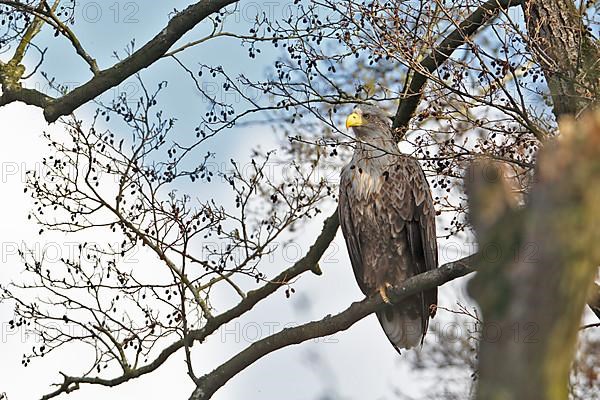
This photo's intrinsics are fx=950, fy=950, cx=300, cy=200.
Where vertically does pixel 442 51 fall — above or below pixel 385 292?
above

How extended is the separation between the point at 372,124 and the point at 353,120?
38 cm

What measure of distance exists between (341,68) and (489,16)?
105 centimetres

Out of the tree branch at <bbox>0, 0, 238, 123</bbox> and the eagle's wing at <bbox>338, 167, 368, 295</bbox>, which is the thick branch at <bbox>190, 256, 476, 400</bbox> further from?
the tree branch at <bbox>0, 0, 238, 123</bbox>

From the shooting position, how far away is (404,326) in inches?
316

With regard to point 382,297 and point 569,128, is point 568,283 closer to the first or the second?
point 569,128

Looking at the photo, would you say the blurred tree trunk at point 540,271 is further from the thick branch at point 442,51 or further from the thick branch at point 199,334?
the thick branch at point 199,334

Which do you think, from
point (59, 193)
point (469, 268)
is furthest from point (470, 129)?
point (59, 193)

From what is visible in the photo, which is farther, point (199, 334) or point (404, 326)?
point (404, 326)

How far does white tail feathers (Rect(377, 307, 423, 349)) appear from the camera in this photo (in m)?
8.01

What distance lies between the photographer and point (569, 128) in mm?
1646

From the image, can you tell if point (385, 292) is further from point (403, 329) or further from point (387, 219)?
point (403, 329)

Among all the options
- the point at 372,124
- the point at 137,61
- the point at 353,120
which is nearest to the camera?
the point at 137,61

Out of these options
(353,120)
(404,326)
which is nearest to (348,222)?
(353,120)

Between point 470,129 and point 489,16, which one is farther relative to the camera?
point 489,16
